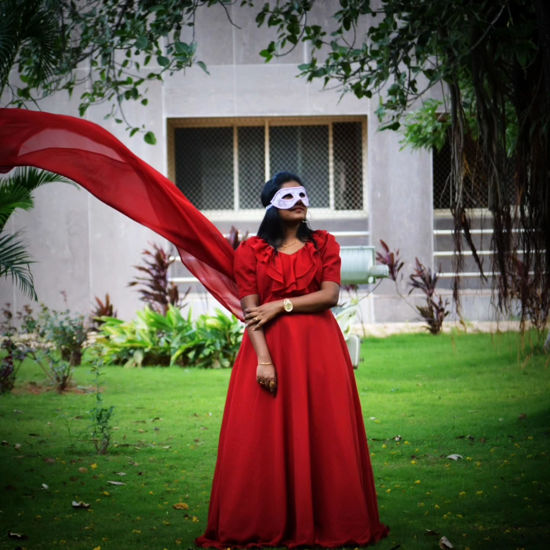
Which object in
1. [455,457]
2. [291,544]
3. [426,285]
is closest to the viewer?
[291,544]

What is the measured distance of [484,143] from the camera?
14.8ft

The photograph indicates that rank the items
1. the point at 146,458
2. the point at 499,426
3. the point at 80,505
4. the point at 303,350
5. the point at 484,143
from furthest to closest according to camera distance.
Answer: the point at 499,426 → the point at 146,458 → the point at 80,505 → the point at 484,143 → the point at 303,350

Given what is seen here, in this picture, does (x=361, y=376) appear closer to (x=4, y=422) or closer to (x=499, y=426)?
(x=499, y=426)

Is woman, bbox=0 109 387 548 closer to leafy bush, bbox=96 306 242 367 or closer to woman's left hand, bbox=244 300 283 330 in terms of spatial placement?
A: woman's left hand, bbox=244 300 283 330

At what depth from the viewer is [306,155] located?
16.5 metres

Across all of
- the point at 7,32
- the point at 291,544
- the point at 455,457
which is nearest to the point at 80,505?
the point at 291,544

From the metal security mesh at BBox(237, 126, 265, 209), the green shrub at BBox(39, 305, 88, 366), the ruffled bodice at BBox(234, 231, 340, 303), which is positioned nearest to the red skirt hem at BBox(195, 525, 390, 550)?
the ruffled bodice at BBox(234, 231, 340, 303)

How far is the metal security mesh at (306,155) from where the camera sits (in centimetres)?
1644

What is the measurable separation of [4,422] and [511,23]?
18.7ft

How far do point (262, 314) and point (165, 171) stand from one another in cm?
1208

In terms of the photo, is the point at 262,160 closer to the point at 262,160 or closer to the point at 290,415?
the point at 262,160

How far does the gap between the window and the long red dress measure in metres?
12.5

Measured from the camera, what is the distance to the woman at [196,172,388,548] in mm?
3863

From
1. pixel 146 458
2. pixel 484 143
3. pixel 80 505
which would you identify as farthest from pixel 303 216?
pixel 146 458
